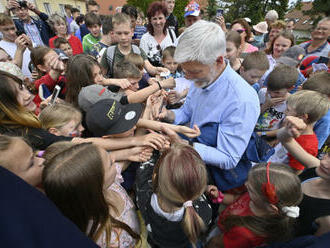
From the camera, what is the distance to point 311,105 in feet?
6.47

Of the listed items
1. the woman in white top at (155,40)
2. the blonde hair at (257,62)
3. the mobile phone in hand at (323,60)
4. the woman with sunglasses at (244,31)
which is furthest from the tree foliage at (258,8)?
the blonde hair at (257,62)

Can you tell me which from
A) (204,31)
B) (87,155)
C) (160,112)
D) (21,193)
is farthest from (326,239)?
(160,112)

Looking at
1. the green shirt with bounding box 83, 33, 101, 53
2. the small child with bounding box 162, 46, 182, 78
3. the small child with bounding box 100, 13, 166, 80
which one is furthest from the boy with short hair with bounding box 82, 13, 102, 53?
the small child with bounding box 162, 46, 182, 78

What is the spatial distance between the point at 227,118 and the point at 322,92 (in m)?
1.78

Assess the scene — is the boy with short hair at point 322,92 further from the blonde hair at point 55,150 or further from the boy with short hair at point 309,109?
the blonde hair at point 55,150

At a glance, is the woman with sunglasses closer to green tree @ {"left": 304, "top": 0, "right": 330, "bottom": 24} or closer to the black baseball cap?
the black baseball cap

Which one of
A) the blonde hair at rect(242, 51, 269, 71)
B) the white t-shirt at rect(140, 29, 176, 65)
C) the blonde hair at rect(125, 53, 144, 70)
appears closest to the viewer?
the blonde hair at rect(242, 51, 269, 71)

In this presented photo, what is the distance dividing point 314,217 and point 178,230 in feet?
3.38

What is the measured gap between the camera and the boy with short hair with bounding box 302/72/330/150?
2.29 metres

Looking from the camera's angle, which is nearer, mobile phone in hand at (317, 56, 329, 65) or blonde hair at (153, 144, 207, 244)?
blonde hair at (153, 144, 207, 244)

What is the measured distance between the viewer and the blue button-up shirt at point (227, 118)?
1.55 m

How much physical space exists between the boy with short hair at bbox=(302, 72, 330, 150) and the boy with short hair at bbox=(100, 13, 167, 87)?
89.4 inches

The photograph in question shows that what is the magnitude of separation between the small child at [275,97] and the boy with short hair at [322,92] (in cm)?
24

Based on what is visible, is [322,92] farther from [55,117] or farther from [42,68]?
[42,68]
